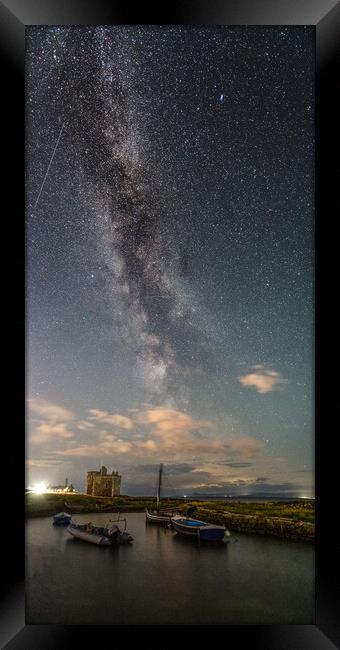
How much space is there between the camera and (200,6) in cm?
191

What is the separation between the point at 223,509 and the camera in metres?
2.46

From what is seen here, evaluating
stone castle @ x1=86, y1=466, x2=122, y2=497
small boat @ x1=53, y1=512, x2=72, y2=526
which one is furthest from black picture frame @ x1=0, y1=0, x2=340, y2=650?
stone castle @ x1=86, y1=466, x2=122, y2=497

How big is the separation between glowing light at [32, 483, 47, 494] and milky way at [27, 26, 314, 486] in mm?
410

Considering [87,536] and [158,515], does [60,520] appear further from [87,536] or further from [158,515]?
[158,515]

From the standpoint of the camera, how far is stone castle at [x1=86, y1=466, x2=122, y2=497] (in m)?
2.45

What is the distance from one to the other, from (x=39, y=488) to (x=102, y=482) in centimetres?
30

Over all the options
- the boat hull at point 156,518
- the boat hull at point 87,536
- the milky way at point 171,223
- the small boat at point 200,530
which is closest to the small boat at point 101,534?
the boat hull at point 87,536

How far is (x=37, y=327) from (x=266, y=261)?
3.88 feet

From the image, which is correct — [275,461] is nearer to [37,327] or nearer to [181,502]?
[181,502]

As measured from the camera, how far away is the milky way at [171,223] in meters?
2.51

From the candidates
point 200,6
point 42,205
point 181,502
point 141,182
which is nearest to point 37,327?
point 42,205
